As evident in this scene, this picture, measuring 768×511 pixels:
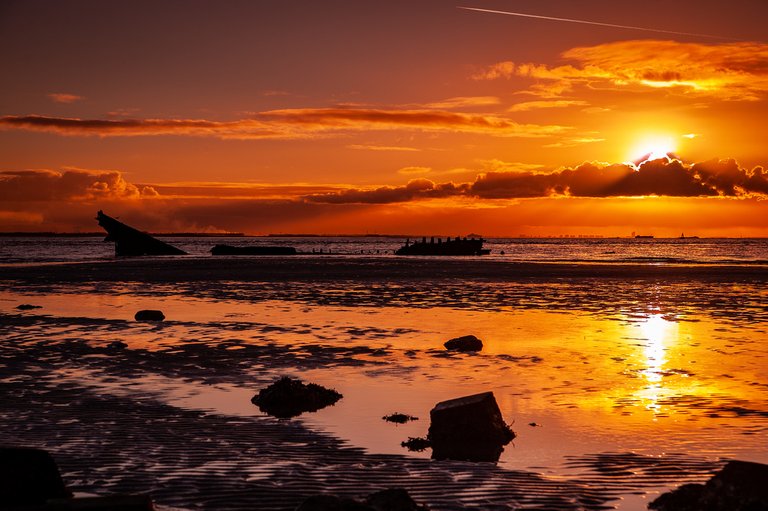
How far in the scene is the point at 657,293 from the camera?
45125 millimetres

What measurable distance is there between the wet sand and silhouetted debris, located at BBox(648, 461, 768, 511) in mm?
815

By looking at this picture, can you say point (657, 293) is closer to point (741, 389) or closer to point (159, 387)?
point (741, 389)

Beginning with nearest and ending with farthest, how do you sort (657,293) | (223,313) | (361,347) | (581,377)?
(581,377) < (361,347) < (223,313) < (657,293)

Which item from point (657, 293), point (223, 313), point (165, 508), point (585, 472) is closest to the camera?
point (165, 508)

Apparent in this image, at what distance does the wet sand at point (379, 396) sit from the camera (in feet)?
32.3

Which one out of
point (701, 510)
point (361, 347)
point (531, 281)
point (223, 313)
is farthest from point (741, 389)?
point (531, 281)

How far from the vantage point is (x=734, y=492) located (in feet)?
26.4

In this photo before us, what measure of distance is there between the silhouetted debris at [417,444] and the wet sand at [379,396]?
26cm

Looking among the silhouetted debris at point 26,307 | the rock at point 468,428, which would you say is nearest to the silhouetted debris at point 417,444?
the rock at point 468,428

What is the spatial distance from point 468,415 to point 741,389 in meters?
7.68

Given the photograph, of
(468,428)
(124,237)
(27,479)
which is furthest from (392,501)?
(124,237)

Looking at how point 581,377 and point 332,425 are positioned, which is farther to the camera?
point 581,377

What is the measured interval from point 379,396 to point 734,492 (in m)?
8.57

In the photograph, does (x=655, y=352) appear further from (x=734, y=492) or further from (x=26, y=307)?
(x=26, y=307)
